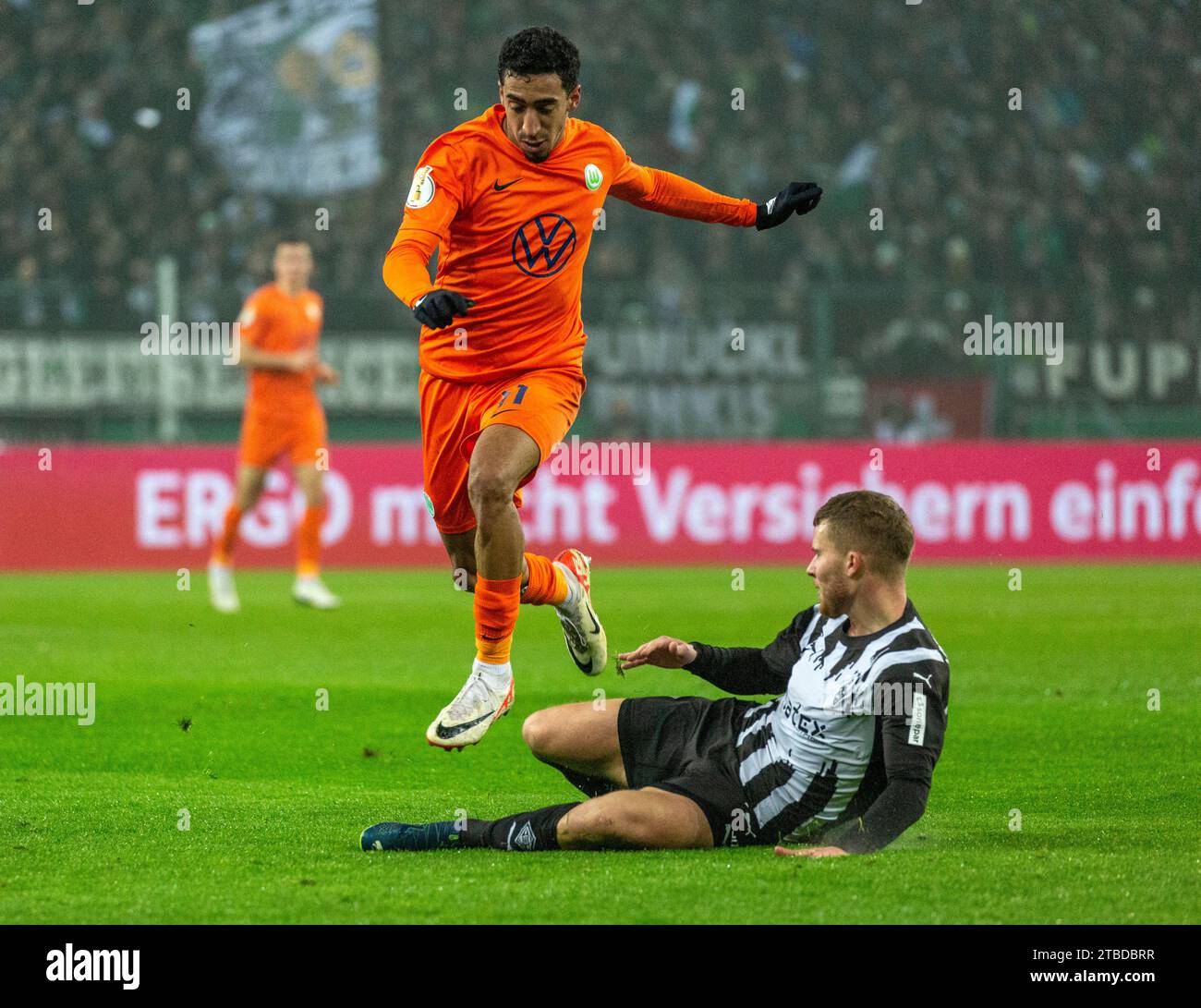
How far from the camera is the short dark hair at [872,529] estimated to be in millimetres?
4098

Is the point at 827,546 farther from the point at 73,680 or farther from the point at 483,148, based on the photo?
the point at 73,680

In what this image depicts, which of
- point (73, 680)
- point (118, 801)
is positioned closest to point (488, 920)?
point (118, 801)

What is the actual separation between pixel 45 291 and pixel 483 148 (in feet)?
33.2

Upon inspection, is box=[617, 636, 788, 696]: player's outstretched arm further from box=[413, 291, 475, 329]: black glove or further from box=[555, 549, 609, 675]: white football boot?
box=[555, 549, 609, 675]: white football boot

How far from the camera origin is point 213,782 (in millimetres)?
5457

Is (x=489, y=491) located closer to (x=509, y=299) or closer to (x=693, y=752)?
(x=509, y=299)

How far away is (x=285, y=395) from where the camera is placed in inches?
468

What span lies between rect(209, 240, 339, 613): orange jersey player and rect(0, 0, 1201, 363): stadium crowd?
3.66 m

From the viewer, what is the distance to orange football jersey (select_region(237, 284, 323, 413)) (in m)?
11.9

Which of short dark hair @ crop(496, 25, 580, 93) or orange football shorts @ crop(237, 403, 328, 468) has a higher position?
short dark hair @ crop(496, 25, 580, 93)

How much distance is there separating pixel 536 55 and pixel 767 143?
42.4ft

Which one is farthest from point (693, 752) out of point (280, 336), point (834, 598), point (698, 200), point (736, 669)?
point (280, 336)

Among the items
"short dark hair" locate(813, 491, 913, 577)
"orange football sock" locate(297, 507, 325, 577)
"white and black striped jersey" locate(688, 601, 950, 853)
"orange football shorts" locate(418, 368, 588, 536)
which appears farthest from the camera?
"orange football sock" locate(297, 507, 325, 577)

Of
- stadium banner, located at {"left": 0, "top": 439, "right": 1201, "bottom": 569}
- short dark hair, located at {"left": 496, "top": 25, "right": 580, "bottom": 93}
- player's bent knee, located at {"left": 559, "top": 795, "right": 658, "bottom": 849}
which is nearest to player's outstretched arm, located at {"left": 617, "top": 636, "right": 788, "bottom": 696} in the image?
player's bent knee, located at {"left": 559, "top": 795, "right": 658, "bottom": 849}
